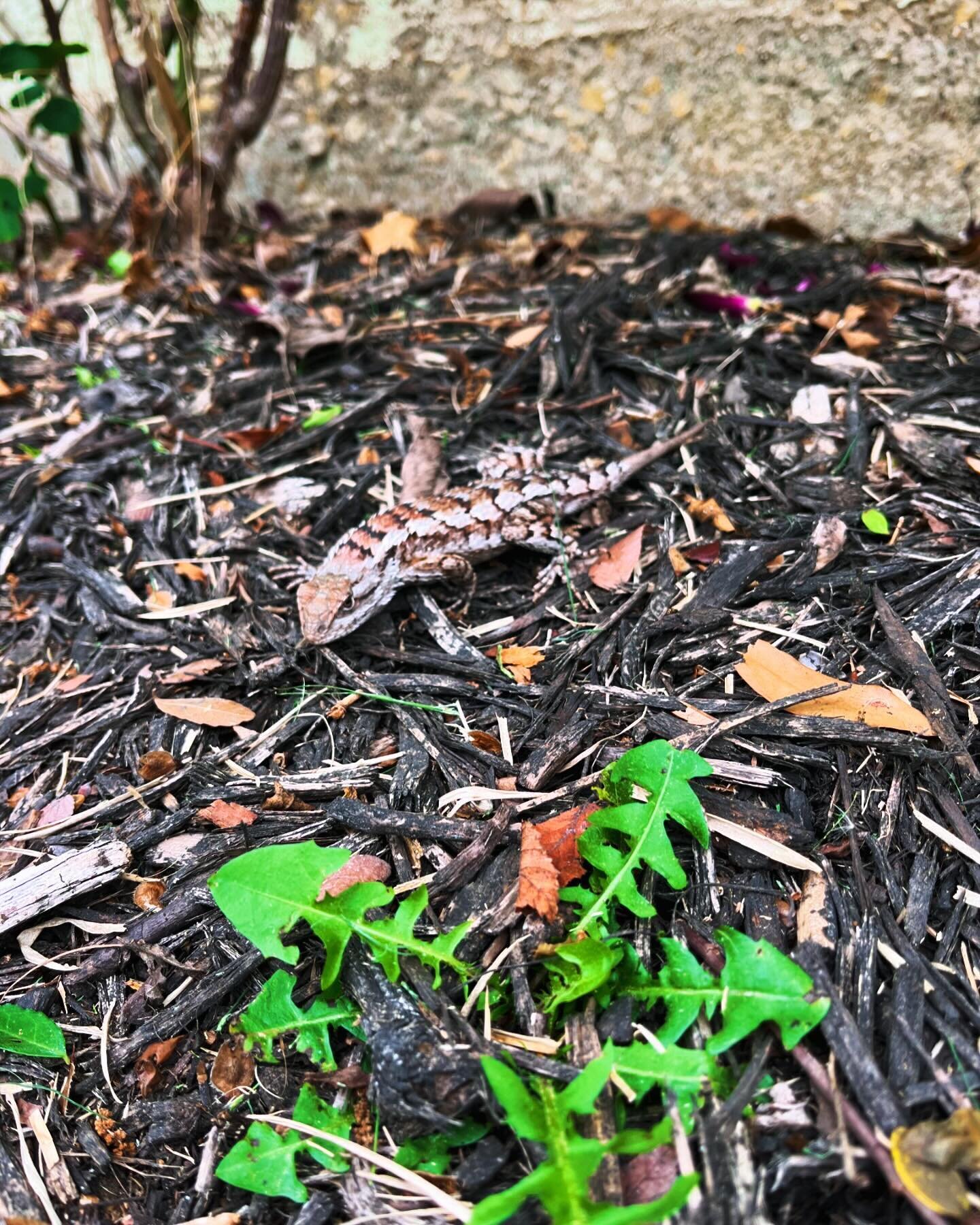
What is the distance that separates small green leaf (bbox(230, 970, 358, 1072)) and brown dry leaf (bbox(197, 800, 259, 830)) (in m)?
0.60

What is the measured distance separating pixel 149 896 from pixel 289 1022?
666 mm

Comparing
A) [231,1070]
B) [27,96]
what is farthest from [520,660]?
[27,96]

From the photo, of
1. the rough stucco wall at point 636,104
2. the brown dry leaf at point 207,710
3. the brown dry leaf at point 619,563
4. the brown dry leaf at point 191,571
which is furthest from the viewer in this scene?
the rough stucco wall at point 636,104

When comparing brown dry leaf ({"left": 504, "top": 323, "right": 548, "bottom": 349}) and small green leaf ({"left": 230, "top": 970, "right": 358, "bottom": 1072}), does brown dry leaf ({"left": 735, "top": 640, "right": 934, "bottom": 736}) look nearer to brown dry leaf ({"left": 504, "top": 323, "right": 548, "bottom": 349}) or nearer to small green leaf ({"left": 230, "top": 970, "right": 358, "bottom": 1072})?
small green leaf ({"left": 230, "top": 970, "right": 358, "bottom": 1072})

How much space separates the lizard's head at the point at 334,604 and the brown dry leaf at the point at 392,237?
295cm

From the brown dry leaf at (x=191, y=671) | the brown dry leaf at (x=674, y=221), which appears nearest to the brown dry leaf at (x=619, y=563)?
the brown dry leaf at (x=191, y=671)

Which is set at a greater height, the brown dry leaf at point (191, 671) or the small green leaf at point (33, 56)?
the small green leaf at point (33, 56)

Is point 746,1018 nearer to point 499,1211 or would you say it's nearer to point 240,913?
point 499,1211

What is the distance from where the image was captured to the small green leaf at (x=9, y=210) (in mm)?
5434

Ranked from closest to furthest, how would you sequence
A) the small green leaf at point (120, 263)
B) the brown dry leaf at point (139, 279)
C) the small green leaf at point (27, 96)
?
the small green leaf at point (27, 96) → the brown dry leaf at point (139, 279) → the small green leaf at point (120, 263)

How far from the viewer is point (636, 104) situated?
17.0ft

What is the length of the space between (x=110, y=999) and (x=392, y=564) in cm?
195

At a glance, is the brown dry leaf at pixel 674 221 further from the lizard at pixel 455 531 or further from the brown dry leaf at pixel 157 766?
the brown dry leaf at pixel 157 766

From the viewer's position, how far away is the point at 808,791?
2.57m
